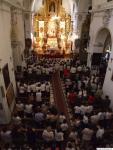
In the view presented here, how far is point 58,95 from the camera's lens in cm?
1238

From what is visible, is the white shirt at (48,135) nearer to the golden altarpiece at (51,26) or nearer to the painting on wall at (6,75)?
the painting on wall at (6,75)

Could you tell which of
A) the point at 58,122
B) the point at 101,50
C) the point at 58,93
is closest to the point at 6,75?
the point at 58,122

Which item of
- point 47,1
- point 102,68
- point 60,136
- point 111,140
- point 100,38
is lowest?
point 111,140

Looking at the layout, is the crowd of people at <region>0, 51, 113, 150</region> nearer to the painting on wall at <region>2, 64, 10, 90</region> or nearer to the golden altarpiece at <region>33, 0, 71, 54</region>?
the painting on wall at <region>2, 64, 10, 90</region>

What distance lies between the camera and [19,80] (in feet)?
44.1

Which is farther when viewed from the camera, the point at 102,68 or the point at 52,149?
the point at 102,68

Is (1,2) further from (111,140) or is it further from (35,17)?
(35,17)

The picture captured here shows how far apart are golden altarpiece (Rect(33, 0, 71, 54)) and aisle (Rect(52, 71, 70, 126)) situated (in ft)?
37.6

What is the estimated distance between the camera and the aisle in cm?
1075

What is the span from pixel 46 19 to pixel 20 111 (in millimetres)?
19298

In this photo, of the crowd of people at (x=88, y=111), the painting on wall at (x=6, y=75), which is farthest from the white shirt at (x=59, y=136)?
the painting on wall at (x=6, y=75)

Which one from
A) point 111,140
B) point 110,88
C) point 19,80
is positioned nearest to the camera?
point 111,140

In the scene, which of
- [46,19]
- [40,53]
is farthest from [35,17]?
[40,53]

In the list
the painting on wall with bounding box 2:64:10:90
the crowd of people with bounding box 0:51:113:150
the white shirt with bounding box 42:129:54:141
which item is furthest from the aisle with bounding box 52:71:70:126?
the painting on wall with bounding box 2:64:10:90
